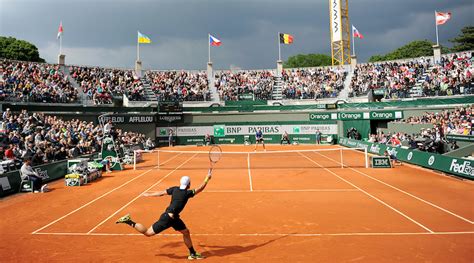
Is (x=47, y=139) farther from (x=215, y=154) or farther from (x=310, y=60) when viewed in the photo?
(x=310, y=60)

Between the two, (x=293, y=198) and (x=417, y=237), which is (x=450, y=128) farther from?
(x=417, y=237)

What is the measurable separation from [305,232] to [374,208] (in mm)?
3912

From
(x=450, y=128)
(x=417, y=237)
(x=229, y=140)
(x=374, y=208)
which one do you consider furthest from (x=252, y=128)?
(x=417, y=237)

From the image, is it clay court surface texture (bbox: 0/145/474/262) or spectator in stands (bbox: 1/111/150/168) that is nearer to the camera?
clay court surface texture (bbox: 0/145/474/262)

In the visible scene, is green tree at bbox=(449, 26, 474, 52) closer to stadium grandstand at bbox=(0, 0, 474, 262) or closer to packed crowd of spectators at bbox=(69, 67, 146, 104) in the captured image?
stadium grandstand at bbox=(0, 0, 474, 262)

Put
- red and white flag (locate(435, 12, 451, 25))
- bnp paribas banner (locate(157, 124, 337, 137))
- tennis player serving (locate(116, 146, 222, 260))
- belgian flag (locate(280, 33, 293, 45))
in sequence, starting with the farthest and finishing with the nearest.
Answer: belgian flag (locate(280, 33, 293, 45)) < bnp paribas banner (locate(157, 124, 337, 137)) < red and white flag (locate(435, 12, 451, 25)) < tennis player serving (locate(116, 146, 222, 260))

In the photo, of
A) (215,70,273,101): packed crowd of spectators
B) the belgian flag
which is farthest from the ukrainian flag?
the belgian flag

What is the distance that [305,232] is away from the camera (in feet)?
30.6

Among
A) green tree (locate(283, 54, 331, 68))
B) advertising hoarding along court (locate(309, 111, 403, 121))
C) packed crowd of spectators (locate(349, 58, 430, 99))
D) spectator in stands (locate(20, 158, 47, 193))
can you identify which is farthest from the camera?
green tree (locate(283, 54, 331, 68))

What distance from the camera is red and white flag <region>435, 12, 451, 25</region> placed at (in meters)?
41.4

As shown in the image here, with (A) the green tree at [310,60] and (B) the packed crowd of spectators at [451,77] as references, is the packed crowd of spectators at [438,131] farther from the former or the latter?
(A) the green tree at [310,60]

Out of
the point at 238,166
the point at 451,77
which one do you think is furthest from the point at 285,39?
the point at 238,166

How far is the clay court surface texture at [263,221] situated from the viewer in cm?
786

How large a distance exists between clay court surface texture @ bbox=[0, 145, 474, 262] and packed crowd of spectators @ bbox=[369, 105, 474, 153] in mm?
5035
